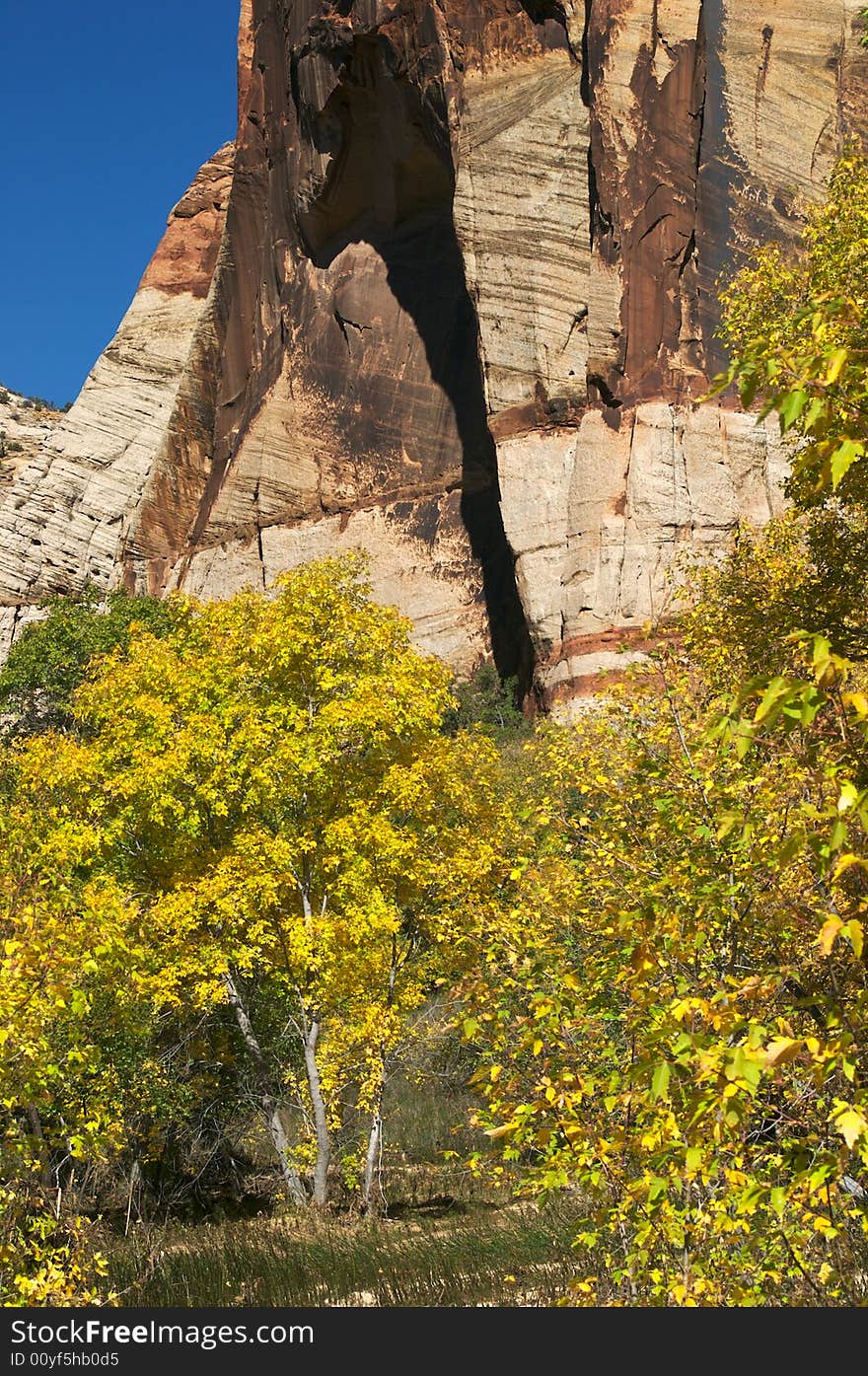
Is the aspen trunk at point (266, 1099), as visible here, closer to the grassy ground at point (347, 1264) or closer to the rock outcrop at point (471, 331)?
the grassy ground at point (347, 1264)

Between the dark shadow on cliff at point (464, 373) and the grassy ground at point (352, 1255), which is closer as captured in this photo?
the grassy ground at point (352, 1255)

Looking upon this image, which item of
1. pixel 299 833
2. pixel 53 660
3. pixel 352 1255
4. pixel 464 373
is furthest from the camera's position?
pixel 464 373

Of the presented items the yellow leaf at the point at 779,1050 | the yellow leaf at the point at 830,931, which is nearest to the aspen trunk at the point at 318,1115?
the yellow leaf at the point at 779,1050

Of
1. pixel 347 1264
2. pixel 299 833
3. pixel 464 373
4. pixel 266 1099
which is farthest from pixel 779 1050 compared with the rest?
pixel 464 373

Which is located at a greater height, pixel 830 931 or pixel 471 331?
pixel 471 331

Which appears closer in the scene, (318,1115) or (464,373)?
(318,1115)

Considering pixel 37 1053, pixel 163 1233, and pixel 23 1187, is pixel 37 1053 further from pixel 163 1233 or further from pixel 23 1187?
pixel 163 1233

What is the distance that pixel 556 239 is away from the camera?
39.7 m

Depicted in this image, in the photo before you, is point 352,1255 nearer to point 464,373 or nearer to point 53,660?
point 53,660

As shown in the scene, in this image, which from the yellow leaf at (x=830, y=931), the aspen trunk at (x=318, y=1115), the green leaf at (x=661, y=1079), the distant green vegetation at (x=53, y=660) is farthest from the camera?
the distant green vegetation at (x=53, y=660)

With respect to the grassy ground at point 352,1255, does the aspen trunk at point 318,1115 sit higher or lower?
higher

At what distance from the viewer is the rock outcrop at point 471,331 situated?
3647 centimetres

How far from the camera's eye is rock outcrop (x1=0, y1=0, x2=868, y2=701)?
120 ft

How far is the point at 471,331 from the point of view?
48281 millimetres
